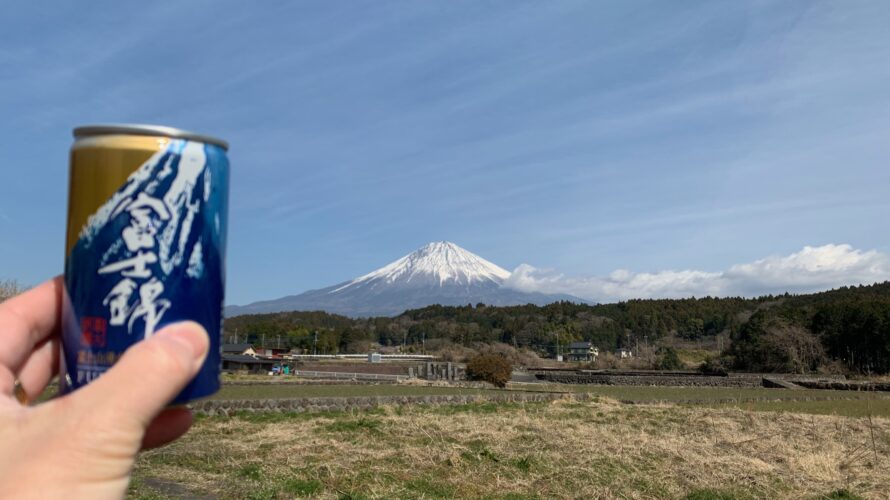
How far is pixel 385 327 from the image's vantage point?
106 meters

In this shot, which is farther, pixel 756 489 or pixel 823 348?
pixel 823 348

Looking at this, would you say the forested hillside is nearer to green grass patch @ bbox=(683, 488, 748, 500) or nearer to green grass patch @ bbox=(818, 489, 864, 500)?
green grass patch @ bbox=(818, 489, 864, 500)

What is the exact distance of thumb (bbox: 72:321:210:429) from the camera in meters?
1.24

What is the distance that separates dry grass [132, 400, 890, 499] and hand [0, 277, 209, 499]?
560 cm

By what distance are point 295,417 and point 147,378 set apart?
13.8 meters

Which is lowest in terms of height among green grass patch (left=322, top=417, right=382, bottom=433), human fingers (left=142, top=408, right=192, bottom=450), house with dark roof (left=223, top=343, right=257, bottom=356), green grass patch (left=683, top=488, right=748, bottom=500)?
house with dark roof (left=223, top=343, right=257, bottom=356)

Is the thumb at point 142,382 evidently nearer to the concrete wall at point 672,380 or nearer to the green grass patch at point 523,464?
the green grass patch at point 523,464

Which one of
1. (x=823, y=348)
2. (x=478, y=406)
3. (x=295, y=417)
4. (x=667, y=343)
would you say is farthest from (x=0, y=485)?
(x=667, y=343)

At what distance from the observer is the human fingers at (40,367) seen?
5.26 ft

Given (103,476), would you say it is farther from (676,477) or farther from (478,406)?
(478,406)

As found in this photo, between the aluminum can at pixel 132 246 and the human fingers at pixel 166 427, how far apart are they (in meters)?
0.08

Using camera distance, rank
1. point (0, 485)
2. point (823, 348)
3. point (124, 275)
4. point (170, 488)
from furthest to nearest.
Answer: point (823, 348), point (170, 488), point (124, 275), point (0, 485)

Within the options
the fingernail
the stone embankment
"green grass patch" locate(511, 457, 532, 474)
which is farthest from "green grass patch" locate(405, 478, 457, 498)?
the stone embankment

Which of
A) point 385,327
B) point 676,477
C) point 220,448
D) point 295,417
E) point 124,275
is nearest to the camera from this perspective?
point 124,275
